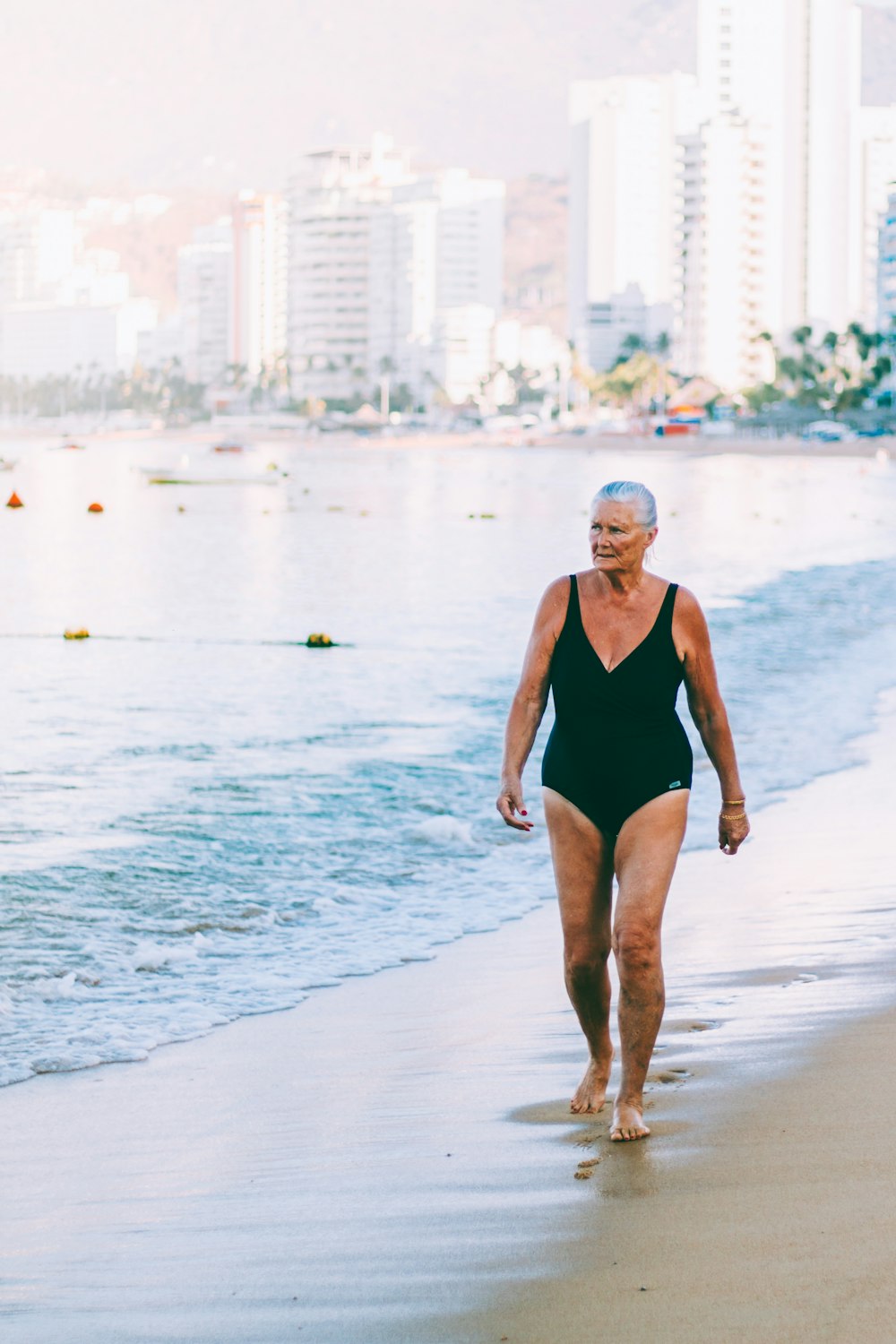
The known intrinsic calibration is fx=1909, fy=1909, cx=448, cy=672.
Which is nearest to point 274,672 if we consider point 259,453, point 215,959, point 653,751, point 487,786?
point 487,786

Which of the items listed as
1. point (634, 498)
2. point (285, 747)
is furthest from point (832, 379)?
point (634, 498)

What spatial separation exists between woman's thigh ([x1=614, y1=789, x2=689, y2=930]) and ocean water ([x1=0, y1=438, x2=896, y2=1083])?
7.01 ft

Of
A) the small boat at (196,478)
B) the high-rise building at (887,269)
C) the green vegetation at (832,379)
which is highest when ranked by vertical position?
the high-rise building at (887,269)

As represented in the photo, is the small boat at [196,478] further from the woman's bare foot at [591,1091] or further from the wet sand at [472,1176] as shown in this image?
the woman's bare foot at [591,1091]

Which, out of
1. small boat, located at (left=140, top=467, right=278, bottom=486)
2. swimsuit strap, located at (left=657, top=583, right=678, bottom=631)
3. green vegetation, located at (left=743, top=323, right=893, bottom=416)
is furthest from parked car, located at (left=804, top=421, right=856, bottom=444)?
swimsuit strap, located at (left=657, top=583, right=678, bottom=631)

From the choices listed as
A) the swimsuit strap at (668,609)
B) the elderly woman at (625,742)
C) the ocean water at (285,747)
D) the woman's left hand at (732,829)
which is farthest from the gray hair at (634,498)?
the ocean water at (285,747)

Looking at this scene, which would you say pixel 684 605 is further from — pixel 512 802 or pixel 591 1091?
pixel 591 1091

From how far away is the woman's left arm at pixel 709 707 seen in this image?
4750mm

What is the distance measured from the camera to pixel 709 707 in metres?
4.88

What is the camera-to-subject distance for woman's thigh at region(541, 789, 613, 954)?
15.7 feet

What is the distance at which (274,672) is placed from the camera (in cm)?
1814

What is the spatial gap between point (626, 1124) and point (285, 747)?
892 centimetres

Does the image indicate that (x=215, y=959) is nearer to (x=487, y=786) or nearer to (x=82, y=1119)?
(x=82, y=1119)

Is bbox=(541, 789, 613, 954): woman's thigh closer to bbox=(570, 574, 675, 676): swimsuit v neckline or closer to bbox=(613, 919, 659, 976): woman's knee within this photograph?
bbox=(613, 919, 659, 976): woman's knee
